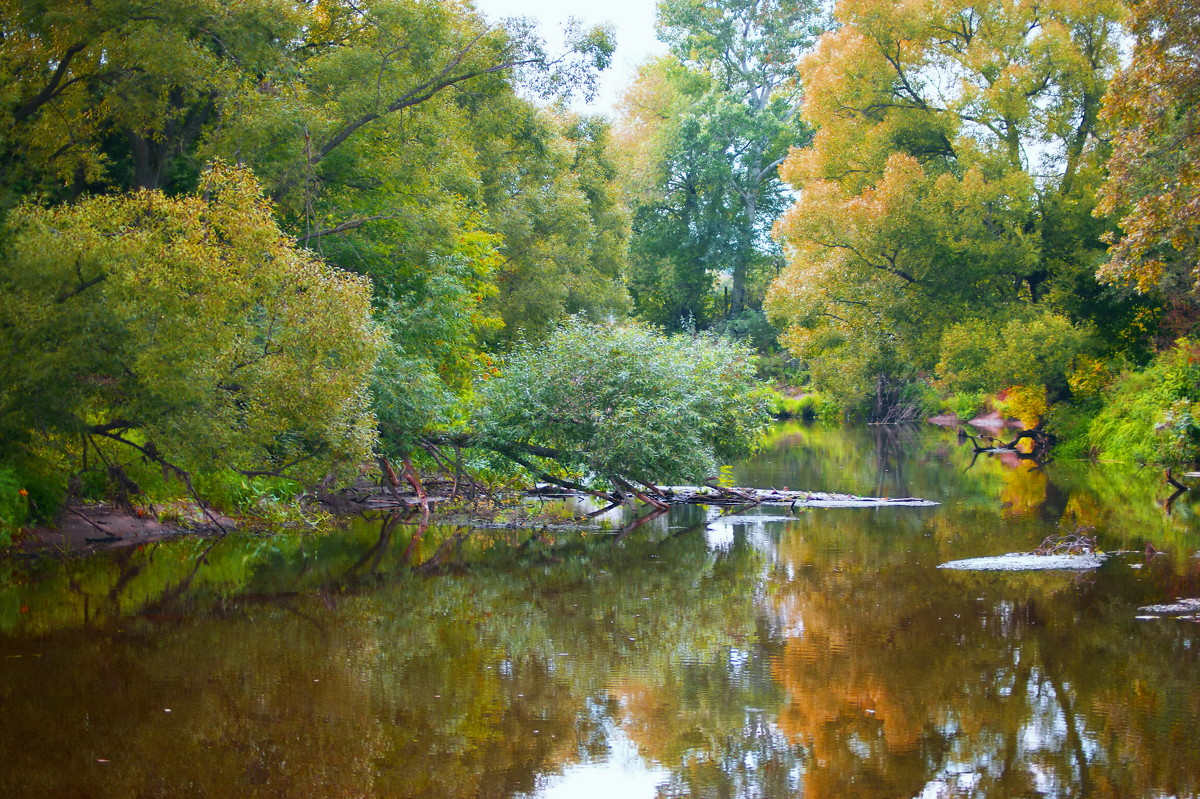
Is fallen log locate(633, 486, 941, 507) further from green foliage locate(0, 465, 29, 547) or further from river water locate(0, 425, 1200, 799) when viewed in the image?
green foliage locate(0, 465, 29, 547)

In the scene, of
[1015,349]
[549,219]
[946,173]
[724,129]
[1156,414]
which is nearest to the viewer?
[1156,414]

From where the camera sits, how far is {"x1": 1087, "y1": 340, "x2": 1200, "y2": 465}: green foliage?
64.2ft

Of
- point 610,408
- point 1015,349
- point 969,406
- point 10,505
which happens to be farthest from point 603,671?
point 969,406

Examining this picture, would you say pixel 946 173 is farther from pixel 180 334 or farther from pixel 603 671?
pixel 603 671

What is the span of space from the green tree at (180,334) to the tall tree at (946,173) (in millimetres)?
17344

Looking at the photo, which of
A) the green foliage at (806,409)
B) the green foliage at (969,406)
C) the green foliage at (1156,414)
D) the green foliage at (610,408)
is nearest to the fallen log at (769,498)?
the green foliage at (610,408)

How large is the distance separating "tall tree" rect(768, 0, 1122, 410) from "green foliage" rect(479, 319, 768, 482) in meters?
11.5

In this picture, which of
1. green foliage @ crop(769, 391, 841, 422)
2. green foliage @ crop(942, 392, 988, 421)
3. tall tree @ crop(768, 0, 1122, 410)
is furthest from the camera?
green foliage @ crop(769, 391, 841, 422)

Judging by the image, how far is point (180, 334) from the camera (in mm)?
11961

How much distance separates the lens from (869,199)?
27.5 m

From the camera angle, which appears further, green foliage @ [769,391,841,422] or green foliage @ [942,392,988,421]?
green foliage @ [769,391,841,422]

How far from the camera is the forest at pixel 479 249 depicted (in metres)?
12.6

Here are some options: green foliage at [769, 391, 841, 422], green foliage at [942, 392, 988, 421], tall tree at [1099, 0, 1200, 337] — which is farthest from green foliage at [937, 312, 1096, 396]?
green foliage at [769, 391, 841, 422]

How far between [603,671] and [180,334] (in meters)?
6.70
